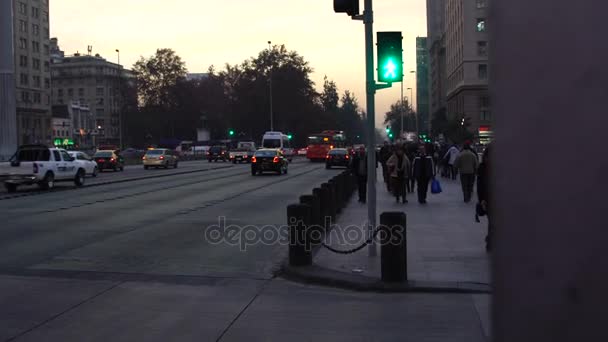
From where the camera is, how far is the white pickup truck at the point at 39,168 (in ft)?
85.5

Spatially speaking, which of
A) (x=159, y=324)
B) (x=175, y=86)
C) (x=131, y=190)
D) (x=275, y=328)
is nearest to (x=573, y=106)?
(x=275, y=328)

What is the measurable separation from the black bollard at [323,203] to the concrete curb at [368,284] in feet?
13.2

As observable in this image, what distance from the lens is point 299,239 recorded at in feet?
29.0

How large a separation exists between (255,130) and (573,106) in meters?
101

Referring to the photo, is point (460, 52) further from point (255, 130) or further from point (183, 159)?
point (183, 159)

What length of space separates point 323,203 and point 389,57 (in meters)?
4.15

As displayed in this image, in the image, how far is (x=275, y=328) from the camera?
595 centimetres

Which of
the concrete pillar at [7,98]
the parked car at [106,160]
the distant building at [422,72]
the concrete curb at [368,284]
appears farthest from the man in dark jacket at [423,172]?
the distant building at [422,72]

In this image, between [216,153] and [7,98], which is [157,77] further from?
[7,98]

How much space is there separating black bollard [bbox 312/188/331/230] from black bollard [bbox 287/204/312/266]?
3.31 meters

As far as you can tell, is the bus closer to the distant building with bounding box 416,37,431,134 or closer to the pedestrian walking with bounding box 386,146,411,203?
the pedestrian walking with bounding box 386,146,411,203

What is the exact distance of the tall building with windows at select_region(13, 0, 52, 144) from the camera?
4262 inches

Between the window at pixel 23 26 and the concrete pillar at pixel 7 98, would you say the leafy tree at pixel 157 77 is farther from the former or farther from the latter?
the concrete pillar at pixel 7 98

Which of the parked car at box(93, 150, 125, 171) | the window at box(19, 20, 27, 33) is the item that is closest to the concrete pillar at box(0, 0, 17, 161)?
the parked car at box(93, 150, 125, 171)
